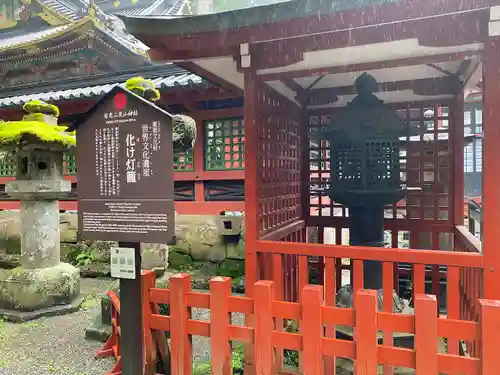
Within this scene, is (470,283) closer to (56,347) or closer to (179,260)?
Result: (56,347)

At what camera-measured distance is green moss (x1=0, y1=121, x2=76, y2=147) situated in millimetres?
5602

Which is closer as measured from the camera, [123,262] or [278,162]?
[123,262]

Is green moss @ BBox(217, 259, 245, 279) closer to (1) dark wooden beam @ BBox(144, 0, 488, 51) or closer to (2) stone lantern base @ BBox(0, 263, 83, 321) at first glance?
(2) stone lantern base @ BBox(0, 263, 83, 321)

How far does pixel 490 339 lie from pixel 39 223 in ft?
20.5

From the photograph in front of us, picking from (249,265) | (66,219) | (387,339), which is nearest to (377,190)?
(249,265)

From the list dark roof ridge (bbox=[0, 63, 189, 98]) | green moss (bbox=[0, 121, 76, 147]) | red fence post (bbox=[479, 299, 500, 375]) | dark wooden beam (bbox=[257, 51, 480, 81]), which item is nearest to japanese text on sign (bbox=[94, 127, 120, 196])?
dark wooden beam (bbox=[257, 51, 480, 81])

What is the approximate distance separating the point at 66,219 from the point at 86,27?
4.69 m

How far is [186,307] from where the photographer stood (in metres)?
2.70

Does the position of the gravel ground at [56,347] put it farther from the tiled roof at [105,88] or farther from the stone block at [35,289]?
the tiled roof at [105,88]

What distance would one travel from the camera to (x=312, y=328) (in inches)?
92.4

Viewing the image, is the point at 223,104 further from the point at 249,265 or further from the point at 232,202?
the point at 249,265

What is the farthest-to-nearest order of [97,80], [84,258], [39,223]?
[97,80], [84,258], [39,223]

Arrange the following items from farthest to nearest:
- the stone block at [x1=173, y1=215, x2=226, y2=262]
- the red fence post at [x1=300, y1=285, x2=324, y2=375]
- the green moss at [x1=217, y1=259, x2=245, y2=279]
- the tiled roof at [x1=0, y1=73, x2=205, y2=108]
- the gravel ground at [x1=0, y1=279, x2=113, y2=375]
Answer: the stone block at [x1=173, y1=215, x2=226, y2=262] → the green moss at [x1=217, y1=259, x2=245, y2=279] → the tiled roof at [x1=0, y1=73, x2=205, y2=108] → the gravel ground at [x1=0, y1=279, x2=113, y2=375] → the red fence post at [x1=300, y1=285, x2=324, y2=375]

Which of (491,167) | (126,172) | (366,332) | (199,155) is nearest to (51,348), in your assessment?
(126,172)
